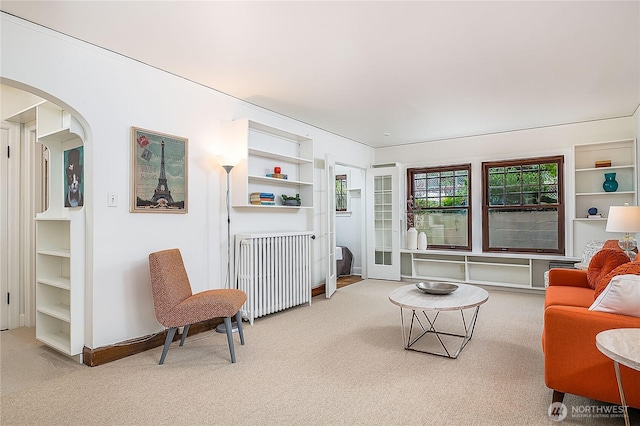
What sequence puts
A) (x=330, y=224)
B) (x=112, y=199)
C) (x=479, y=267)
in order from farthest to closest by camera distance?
(x=479, y=267) < (x=330, y=224) < (x=112, y=199)

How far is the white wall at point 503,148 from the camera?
514 cm

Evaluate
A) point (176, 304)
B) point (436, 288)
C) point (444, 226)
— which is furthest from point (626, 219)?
point (176, 304)

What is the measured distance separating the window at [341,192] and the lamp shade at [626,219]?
14.7 ft

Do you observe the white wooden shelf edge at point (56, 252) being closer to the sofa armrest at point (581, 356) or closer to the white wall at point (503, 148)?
the sofa armrest at point (581, 356)

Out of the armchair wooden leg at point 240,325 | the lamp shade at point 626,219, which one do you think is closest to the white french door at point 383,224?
the lamp shade at point 626,219

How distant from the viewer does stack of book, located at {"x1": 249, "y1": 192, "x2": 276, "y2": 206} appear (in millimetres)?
4238

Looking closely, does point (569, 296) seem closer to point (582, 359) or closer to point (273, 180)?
point (582, 359)

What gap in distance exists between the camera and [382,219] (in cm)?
680

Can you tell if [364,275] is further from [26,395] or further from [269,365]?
[26,395]

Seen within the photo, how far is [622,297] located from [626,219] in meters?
2.37

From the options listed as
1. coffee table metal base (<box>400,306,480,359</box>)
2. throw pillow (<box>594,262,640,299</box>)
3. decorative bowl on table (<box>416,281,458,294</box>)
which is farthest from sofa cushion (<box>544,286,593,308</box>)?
decorative bowl on table (<box>416,281,458,294</box>)

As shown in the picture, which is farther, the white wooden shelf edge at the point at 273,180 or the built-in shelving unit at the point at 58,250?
the white wooden shelf edge at the point at 273,180

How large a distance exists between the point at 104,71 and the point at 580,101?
15.9 ft

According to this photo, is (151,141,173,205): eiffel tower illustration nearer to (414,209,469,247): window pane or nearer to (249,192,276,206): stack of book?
(249,192,276,206): stack of book
